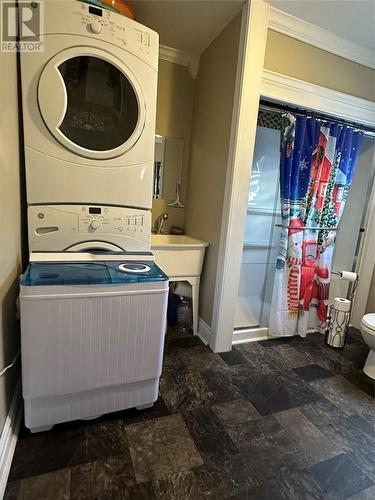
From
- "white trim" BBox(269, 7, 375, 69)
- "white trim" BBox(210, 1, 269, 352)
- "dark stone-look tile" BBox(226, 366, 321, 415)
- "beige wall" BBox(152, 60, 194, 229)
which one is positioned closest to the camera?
"dark stone-look tile" BBox(226, 366, 321, 415)

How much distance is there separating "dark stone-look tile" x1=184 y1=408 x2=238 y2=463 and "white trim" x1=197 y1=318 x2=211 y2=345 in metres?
0.66

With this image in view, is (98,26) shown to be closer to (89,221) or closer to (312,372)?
(89,221)

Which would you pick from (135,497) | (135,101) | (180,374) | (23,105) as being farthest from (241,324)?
(23,105)

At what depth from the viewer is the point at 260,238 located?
231 cm

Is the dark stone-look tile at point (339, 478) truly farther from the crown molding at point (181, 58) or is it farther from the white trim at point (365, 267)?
the crown molding at point (181, 58)

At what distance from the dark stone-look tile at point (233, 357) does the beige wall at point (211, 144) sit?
0.26m

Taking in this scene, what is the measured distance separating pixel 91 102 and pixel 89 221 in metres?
0.61

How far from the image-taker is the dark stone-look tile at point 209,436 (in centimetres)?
114

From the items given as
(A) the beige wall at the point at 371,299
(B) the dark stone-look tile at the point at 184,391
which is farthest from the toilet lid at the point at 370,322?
(B) the dark stone-look tile at the point at 184,391

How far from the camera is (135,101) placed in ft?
4.64

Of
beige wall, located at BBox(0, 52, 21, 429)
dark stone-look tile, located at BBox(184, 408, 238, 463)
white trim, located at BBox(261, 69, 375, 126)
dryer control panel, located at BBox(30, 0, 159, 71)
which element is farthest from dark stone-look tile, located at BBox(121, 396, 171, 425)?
white trim, located at BBox(261, 69, 375, 126)

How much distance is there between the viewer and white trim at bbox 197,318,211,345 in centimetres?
202

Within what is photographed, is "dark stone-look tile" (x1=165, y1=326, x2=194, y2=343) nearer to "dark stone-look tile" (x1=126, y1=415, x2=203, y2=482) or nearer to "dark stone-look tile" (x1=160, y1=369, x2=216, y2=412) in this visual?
"dark stone-look tile" (x1=160, y1=369, x2=216, y2=412)

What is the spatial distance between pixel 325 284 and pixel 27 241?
7.20 feet
